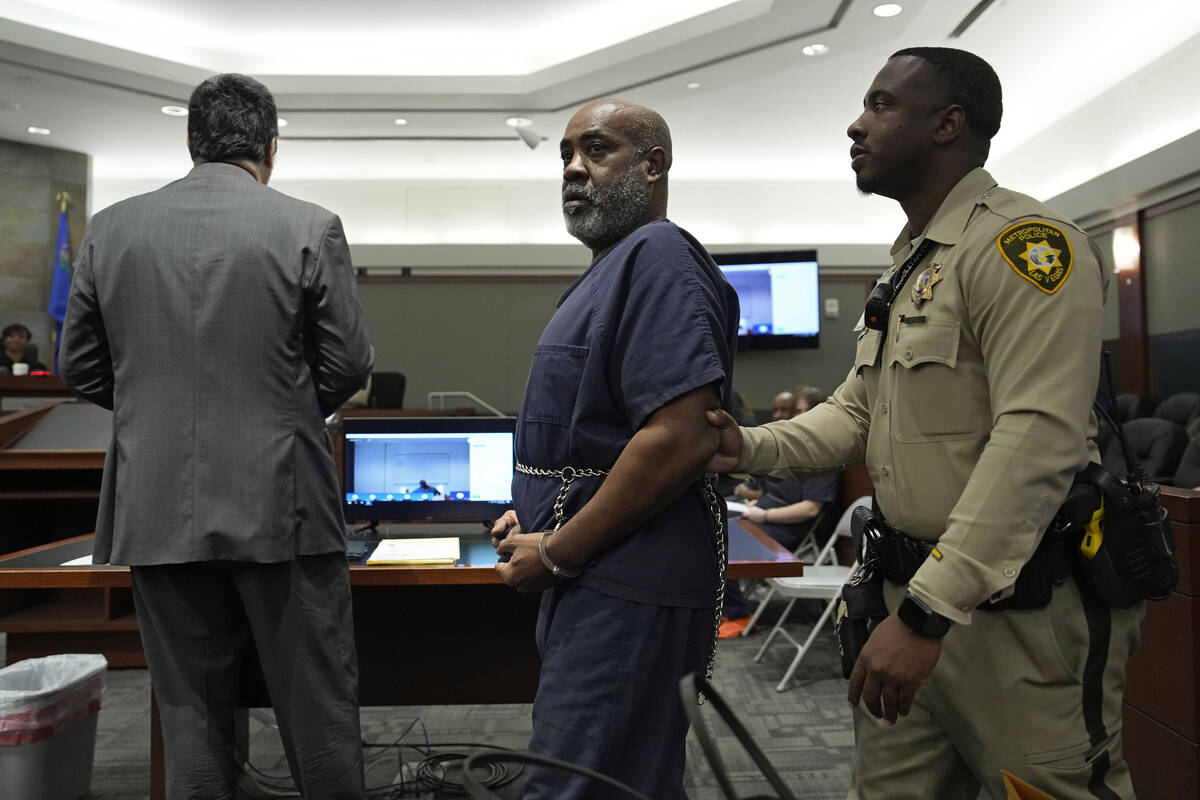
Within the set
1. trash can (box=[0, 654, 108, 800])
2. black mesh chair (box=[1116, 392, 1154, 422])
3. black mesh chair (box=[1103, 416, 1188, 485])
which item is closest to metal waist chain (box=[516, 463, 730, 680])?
trash can (box=[0, 654, 108, 800])

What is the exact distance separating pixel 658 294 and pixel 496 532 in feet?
1.64

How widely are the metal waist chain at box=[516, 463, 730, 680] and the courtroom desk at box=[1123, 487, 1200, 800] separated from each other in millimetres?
1287

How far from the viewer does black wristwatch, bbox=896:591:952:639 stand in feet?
3.29

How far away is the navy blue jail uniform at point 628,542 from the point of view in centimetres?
118

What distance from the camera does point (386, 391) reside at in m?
6.96

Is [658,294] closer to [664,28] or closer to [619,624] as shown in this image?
[619,624]

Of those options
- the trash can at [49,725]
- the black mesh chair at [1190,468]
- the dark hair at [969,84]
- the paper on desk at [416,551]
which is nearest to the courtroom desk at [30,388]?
the trash can at [49,725]

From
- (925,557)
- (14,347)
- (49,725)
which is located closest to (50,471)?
(49,725)

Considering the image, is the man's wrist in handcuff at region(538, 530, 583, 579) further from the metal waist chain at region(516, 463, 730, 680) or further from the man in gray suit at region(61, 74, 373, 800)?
the man in gray suit at region(61, 74, 373, 800)

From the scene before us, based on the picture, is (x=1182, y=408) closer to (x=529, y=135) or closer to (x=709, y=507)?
(x=529, y=135)

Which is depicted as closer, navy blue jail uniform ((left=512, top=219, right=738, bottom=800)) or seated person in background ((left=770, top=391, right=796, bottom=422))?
navy blue jail uniform ((left=512, top=219, right=738, bottom=800))

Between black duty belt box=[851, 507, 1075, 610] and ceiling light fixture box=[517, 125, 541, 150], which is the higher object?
ceiling light fixture box=[517, 125, 541, 150]

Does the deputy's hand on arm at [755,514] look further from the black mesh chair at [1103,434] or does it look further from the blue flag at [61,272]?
the blue flag at [61,272]

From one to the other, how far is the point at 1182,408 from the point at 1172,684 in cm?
386
